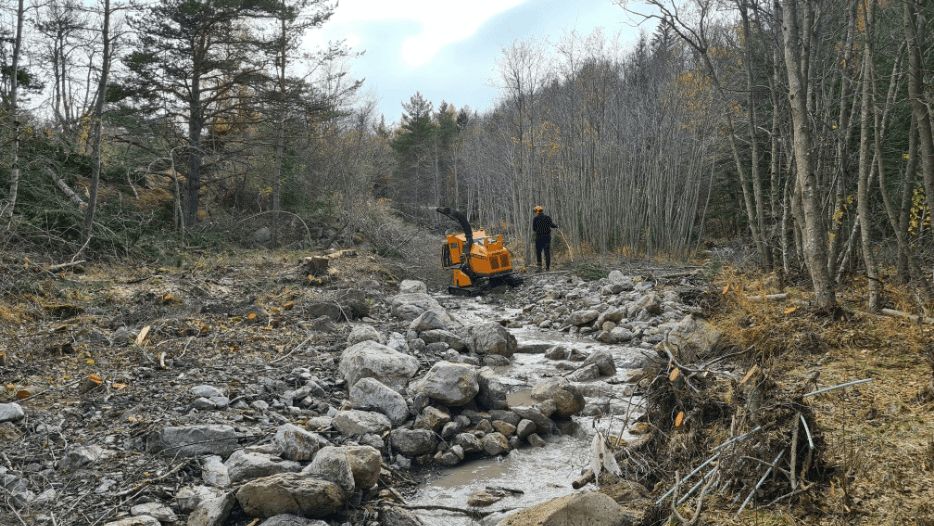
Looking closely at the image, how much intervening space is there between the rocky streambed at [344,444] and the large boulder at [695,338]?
0.08m

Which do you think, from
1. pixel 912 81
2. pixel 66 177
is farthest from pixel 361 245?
pixel 912 81

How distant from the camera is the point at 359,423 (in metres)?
4.89

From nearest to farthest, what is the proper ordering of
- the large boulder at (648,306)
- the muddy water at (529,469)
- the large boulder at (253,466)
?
the large boulder at (253,466) → the muddy water at (529,469) → the large boulder at (648,306)

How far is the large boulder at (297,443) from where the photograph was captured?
14.0 feet

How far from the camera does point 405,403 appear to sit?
5.43 m

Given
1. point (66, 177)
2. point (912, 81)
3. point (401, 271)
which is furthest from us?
point (401, 271)

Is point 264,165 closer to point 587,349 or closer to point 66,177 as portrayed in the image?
point 66,177

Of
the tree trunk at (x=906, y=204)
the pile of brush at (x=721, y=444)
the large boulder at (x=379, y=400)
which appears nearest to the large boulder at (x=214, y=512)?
the large boulder at (x=379, y=400)

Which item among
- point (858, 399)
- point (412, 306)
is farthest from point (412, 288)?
point (858, 399)

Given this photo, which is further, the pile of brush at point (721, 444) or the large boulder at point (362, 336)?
the large boulder at point (362, 336)

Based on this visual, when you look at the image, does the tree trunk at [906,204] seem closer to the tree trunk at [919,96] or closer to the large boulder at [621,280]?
the tree trunk at [919,96]

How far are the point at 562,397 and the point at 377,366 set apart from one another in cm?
195

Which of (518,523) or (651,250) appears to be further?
(651,250)

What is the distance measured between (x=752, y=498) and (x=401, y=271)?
13606 millimetres
